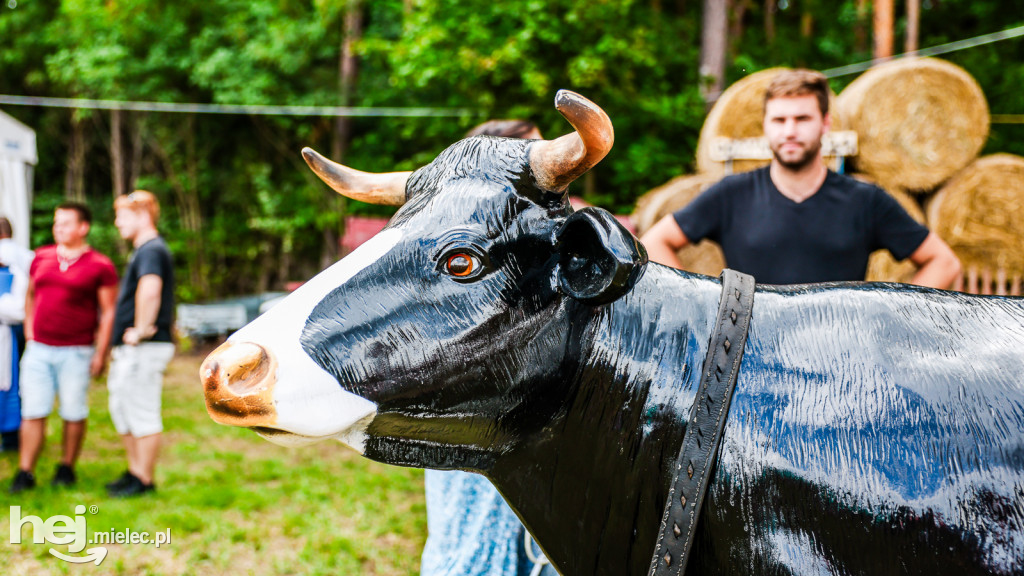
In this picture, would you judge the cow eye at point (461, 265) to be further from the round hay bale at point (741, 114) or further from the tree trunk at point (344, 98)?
the tree trunk at point (344, 98)

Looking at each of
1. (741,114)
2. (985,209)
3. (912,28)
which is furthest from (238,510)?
(912,28)

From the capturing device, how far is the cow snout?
114 cm

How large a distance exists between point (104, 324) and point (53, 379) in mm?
583

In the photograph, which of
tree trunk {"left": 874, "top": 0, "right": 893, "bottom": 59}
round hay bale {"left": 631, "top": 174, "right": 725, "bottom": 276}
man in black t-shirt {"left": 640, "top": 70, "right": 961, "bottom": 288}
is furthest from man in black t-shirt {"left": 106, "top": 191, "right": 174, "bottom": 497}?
tree trunk {"left": 874, "top": 0, "right": 893, "bottom": 59}

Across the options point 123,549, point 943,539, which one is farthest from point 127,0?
point 943,539

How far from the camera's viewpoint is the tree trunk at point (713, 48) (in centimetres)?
998

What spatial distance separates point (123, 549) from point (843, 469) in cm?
459

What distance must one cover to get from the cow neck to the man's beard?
120 cm

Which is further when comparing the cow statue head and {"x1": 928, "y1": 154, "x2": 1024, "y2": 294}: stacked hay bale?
{"x1": 928, "y1": 154, "x2": 1024, "y2": 294}: stacked hay bale

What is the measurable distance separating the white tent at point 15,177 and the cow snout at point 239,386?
28.4 feet

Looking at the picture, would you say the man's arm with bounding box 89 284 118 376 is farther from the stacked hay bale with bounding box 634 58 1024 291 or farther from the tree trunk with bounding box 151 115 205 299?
the tree trunk with bounding box 151 115 205 299

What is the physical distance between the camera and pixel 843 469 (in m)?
1.19

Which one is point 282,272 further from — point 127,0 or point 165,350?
point 165,350

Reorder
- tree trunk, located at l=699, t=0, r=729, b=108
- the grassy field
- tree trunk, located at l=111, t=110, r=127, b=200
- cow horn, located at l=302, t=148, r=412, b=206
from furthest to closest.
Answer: tree trunk, located at l=111, t=110, r=127, b=200 → tree trunk, located at l=699, t=0, r=729, b=108 → the grassy field → cow horn, located at l=302, t=148, r=412, b=206
